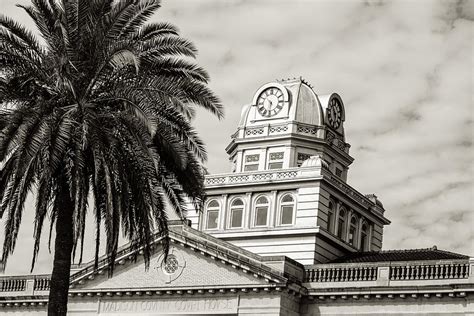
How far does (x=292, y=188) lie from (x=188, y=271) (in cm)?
962

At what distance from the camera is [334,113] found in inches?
2402

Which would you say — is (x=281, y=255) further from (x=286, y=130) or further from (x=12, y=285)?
(x=12, y=285)

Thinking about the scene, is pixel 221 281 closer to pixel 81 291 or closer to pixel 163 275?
pixel 163 275

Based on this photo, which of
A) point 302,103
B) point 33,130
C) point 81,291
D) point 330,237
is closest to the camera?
point 33,130

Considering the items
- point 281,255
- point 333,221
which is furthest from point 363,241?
point 281,255

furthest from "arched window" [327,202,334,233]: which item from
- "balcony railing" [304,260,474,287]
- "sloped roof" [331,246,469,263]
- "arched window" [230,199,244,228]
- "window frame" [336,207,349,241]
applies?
"balcony railing" [304,260,474,287]

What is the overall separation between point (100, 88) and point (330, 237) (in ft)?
89.8

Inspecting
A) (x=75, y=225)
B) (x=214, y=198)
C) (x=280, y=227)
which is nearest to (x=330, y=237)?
(x=280, y=227)

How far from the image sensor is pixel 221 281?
155 feet

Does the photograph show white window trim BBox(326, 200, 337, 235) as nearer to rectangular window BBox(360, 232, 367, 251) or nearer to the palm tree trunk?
rectangular window BBox(360, 232, 367, 251)

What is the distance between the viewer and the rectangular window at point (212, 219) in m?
57.7

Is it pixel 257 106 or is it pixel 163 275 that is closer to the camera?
pixel 163 275

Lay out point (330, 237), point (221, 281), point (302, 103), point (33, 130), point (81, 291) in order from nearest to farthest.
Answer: point (33, 130) < point (221, 281) < point (81, 291) < point (330, 237) < point (302, 103)

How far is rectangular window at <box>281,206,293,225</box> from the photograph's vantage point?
54.9m
